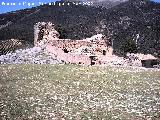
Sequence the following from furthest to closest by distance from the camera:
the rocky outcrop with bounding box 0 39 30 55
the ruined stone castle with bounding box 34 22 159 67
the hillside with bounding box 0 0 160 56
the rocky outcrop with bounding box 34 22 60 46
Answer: the hillside with bounding box 0 0 160 56 → the rocky outcrop with bounding box 0 39 30 55 → the rocky outcrop with bounding box 34 22 60 46 → the ruined stone castle with bounding box 34 22 159 67

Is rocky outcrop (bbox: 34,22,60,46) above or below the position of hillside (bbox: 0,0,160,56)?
below

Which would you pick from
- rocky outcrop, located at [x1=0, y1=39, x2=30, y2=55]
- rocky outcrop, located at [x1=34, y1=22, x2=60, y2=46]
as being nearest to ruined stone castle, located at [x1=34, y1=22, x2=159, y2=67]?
rocky outcrop, located at [x1=34, y1=22, x2=60, y2=46]

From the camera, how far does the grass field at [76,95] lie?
49.9 ft

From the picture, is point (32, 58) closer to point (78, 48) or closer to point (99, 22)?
point (78, 48)

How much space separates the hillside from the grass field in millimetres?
67354

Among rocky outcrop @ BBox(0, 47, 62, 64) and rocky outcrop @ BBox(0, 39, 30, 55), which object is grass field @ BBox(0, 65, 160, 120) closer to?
rocky outcrop @ BBox(0, 47, 62, 64)

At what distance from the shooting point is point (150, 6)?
140 m

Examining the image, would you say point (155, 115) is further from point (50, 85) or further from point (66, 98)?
point (50, 85)

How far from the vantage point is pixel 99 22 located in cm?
12175

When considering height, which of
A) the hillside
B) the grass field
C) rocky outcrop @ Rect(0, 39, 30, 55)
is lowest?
the grass field

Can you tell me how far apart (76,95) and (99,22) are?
10414 centimetres

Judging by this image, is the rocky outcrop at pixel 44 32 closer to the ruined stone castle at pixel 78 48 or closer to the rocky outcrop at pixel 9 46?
the ruined stone castle at pixel 78 48

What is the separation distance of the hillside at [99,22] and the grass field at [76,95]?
2652 inches

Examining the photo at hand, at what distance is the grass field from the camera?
15.2 m
